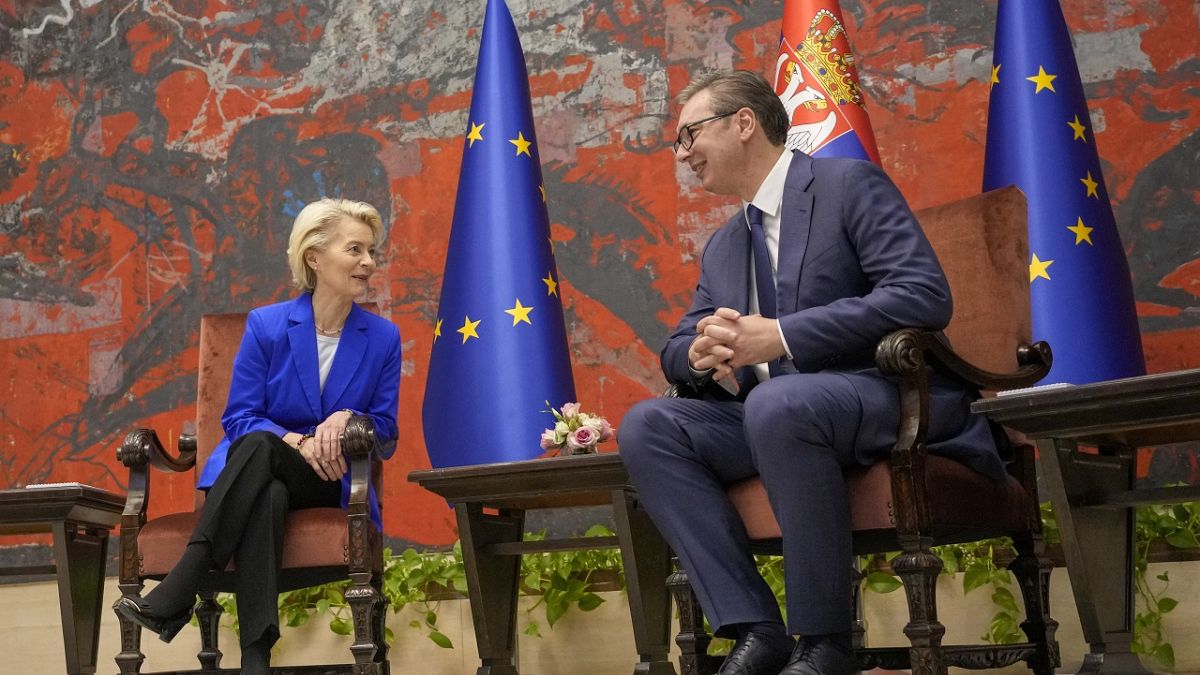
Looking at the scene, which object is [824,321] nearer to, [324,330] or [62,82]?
[324,330]

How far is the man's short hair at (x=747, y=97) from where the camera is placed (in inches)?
107

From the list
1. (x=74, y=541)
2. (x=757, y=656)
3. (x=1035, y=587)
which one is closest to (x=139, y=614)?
(x=74, y=541)

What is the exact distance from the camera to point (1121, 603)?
2.79m

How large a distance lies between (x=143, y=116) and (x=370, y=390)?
2.28 meters

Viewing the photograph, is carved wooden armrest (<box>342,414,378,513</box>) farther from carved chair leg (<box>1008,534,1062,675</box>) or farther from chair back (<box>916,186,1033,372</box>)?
carved chair leg (<box>1008,534,1062,675</box>)

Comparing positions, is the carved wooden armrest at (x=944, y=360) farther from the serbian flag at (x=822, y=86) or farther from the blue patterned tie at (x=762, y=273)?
the serbian flag at (x=822, y=86)

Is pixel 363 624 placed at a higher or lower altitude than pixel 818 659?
higher

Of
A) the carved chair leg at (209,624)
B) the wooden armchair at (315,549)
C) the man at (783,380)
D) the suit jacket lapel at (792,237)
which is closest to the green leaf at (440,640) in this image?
the carved chair leg at (209,624)

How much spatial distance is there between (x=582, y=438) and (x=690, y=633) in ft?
2.74

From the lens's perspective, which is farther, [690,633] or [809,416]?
[690,633]

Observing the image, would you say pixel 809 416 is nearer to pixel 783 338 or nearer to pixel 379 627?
pixel 783 338

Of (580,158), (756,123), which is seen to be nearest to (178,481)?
(580,158)

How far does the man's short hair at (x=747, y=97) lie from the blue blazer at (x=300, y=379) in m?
1.25

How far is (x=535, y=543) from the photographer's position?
137 inches
